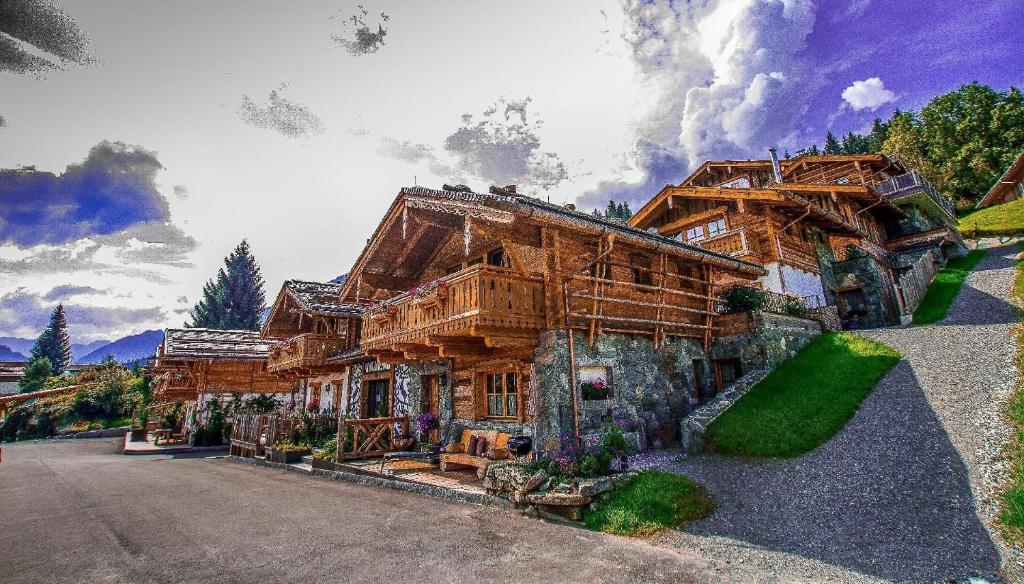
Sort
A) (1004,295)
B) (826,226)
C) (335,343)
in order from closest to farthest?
(1004,295), (335,343), (826,226)

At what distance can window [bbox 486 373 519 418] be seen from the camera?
482 inches

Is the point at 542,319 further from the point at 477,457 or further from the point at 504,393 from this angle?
the point at 477,457

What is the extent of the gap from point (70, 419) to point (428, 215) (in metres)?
48.7

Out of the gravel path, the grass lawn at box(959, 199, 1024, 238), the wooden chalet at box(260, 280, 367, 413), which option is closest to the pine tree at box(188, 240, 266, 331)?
the wooden chalet at box(260, 280, 367, 413)

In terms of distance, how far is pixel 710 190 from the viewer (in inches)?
918

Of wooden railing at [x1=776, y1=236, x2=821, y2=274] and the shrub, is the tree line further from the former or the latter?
the shrub

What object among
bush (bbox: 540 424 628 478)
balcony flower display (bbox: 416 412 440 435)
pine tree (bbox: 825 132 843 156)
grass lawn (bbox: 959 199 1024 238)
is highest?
pine tree (bbox: 825 132 843 156)

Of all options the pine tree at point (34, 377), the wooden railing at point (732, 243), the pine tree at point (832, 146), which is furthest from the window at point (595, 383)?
the pine tree at point (832, 146)

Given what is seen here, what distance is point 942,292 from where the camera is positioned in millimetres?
19703

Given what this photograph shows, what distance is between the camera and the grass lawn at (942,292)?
1694 centimetres

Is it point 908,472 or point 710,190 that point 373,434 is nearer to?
point 908,472

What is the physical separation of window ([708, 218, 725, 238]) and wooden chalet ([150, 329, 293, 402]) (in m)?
27.1

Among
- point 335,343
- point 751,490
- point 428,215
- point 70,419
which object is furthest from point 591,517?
point 70,419

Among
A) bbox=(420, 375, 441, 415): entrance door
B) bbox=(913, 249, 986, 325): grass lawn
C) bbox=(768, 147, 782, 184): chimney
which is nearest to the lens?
bbox=(420, 375, 441, 415): entrance door
